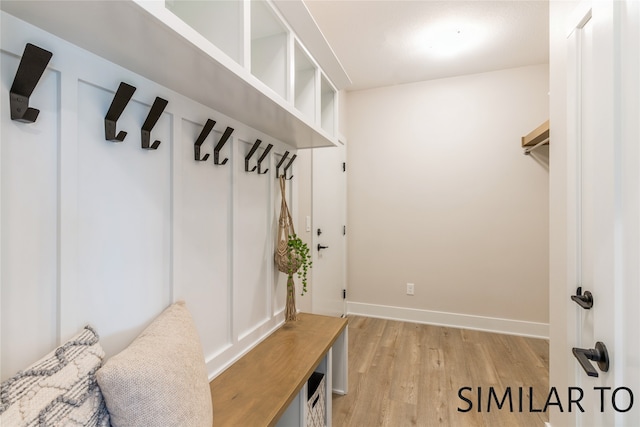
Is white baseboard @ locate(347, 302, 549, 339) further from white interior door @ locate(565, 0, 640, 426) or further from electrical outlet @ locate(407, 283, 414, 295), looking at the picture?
white interior door @ locate(565, 0, 640, 426)

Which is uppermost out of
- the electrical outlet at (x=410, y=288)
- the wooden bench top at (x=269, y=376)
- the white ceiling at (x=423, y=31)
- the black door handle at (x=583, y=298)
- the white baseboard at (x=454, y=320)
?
the white ceiling at (x=423, y=31)

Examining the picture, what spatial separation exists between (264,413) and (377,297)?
274cm

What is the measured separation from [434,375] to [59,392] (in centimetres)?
241

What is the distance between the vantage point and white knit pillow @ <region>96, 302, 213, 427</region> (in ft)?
2.24

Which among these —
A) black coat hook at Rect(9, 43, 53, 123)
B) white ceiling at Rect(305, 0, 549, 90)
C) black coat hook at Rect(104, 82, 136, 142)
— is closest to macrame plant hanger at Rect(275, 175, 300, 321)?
black coat hook at Rect(104, 82, 136, 142)

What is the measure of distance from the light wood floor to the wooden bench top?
0.66 meters

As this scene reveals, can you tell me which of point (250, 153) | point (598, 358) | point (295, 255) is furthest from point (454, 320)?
point (250, 153)

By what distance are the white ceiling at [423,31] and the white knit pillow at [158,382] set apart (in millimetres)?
2223

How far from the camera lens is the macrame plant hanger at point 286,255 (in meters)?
1.76

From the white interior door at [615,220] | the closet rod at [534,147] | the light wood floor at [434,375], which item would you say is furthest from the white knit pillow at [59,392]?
the closet rod at [534,147]

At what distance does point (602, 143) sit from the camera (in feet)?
2.88

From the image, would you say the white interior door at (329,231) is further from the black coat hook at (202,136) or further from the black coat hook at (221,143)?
the black coat hook at (202,136)

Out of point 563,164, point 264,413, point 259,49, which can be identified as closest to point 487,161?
point 563,164

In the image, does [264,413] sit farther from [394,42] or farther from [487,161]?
[487,161]
